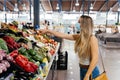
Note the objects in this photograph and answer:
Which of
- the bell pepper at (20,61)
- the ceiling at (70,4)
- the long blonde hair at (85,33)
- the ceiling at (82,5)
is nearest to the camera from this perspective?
the bell pepper at (20,61)

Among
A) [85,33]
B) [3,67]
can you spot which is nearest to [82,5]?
[85,33]

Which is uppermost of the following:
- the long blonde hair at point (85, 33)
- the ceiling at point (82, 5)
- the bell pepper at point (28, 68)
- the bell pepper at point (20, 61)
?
the ceiling at point (82, 5)

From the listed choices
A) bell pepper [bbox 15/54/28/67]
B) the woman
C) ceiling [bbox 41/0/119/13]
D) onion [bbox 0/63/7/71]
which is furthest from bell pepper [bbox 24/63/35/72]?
ceiling [bbox 41/0/119/13]

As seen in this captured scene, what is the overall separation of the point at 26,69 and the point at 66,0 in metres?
28.4

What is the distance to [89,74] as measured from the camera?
293 cm

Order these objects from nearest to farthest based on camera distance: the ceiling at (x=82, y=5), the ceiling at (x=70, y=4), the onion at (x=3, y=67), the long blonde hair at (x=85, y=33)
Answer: the onion at (x=3, y=67) < the long blonde hair at (x=85, y=33) < the ceiling at (x=82, y=5) < the ceiling at (x=70, y=4)

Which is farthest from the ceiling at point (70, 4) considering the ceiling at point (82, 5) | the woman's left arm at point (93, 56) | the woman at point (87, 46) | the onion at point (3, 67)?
the onion at point (3, 67)

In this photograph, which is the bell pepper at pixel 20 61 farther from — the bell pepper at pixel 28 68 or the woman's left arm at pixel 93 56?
the woman's left arm at pixel 93 56

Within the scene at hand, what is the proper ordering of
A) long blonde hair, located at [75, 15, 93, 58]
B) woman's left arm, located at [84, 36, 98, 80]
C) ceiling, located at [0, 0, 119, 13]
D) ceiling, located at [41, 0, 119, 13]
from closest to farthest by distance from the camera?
1. woman's left arm, located at [84, 36, 98, 80]
2. long blonde hair, located at [75, 15, 93, 58]
3. ceiling, located at [41, 0, 119, 13]
4. ceiling, located at [0, 0, 119, 13]

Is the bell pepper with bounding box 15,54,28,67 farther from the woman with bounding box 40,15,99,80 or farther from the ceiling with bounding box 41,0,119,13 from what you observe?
the ceiling with bounding box 41,0,119,13

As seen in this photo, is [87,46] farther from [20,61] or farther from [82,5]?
[82,5]

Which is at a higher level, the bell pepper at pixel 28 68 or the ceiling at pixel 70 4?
the ceiling at pixel 70 4

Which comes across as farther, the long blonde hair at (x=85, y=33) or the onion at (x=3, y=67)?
the long blonde hair at (x=85, y=33)

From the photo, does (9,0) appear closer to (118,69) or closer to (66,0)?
(66,0)
